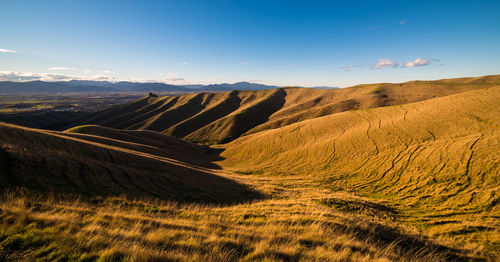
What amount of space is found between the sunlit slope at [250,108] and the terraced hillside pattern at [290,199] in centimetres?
4991

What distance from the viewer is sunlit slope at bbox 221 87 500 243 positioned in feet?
46.3

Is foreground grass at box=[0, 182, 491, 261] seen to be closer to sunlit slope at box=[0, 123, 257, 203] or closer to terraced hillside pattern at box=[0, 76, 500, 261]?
terraced hillside pattern at box=[0, 76, 500, 261]

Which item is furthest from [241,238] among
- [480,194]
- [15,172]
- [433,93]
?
[433,93]

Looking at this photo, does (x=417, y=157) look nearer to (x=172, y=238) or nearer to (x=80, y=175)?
(x=172, y=238)

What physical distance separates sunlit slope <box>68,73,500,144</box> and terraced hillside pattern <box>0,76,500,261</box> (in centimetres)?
4991

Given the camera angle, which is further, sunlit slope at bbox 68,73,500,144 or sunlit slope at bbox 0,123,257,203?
sunlit slope at bbox 68,73,500,144

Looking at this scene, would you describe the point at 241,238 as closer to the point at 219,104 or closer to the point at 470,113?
the point at 470,113

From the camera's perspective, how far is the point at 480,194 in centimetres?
1356

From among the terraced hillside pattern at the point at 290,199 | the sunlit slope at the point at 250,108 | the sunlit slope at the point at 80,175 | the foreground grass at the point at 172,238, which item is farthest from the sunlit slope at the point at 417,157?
the sunlit slope at the point at 250,108

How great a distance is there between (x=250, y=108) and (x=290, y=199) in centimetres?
10166

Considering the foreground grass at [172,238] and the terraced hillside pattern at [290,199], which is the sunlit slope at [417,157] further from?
the foreground grass at [172,238]

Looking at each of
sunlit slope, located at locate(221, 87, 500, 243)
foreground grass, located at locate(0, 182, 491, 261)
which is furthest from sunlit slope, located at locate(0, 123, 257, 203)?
sunlit slope, located at locate(221, 87, 500, 243)

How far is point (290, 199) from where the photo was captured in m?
14.3

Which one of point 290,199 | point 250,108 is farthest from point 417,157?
point 250,108
